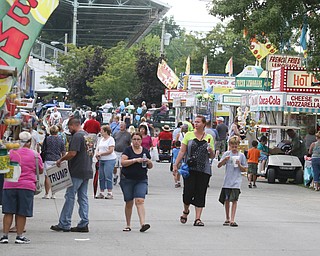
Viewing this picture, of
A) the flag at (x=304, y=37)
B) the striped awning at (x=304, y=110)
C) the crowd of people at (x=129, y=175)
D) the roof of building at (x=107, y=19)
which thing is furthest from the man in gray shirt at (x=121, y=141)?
the roof of building at (x=107, y=19)

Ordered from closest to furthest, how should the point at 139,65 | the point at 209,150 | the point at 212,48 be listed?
1. the point at 209,150
2. the point at 139,65
3. the point at 212,48

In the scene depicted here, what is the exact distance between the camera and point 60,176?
13523 mm

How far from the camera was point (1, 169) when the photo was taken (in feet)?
37.5

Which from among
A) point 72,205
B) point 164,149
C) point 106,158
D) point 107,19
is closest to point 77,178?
point 72,205

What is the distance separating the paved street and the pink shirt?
2.79 feet

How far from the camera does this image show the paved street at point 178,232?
11.9 meters

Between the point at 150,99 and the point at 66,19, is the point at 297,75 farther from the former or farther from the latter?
the point at 66,19

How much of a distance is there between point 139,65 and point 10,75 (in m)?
52.5

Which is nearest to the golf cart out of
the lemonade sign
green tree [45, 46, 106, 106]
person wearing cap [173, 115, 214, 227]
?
person wearing cap [173, 115, 214, 227]

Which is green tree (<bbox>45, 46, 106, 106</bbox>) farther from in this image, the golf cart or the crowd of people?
the crowd of people

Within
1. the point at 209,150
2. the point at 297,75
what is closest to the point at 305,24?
the point at 297,75

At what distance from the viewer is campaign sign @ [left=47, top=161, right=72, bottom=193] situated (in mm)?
13508

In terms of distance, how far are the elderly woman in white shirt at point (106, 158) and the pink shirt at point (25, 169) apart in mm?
7062

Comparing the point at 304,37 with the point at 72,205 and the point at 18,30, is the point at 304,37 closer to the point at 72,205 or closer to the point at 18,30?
the point at 72,205
